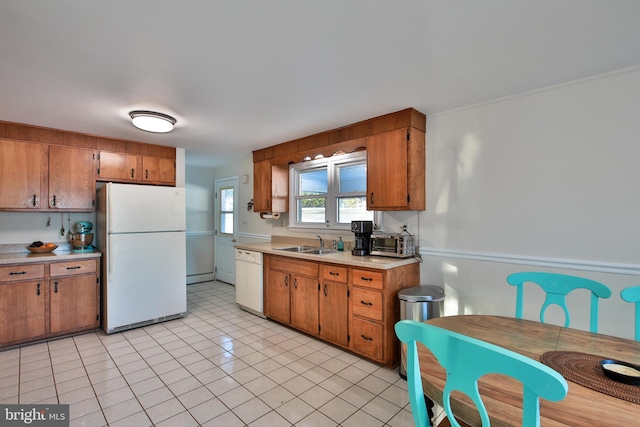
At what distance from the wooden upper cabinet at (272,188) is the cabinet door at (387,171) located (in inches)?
65.8

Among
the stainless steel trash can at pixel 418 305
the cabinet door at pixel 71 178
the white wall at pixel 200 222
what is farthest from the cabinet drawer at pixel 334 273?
the white wall at pixel 200 222

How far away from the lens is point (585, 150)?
2221mm

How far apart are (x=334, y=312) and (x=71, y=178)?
346 centimetres

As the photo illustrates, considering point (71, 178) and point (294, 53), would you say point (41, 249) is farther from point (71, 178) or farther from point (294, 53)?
point (294, 53)

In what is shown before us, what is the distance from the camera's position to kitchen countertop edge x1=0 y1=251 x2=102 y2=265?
3104mm

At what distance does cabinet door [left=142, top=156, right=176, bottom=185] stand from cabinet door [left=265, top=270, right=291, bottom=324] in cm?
203

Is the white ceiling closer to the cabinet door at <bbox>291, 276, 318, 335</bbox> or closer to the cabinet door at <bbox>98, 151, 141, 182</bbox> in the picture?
the cabinet door at <bbox>98, 151, 141, 182</bbox>

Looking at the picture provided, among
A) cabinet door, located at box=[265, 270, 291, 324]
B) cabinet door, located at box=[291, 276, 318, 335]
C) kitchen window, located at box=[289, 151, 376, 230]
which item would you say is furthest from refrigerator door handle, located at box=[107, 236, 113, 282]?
kitchen window, located at box=[289, 151, 376, 230]

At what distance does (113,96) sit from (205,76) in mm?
935

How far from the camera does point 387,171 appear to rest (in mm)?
3016

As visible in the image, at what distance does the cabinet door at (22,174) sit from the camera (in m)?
3.23

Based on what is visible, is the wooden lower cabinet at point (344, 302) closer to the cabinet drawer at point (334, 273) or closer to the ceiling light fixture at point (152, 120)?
the cabinet drawer at point (334, 273)

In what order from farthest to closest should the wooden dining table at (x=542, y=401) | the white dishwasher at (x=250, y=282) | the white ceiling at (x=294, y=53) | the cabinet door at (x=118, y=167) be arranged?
the white dishwasher at (x=250, y=282)
the cabinet door at (x=118, y=167)
the white ceiling at (x=294, y=53)
the wooden dining table at (x=542, y=401)

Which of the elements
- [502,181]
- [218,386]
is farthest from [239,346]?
[502,181]
